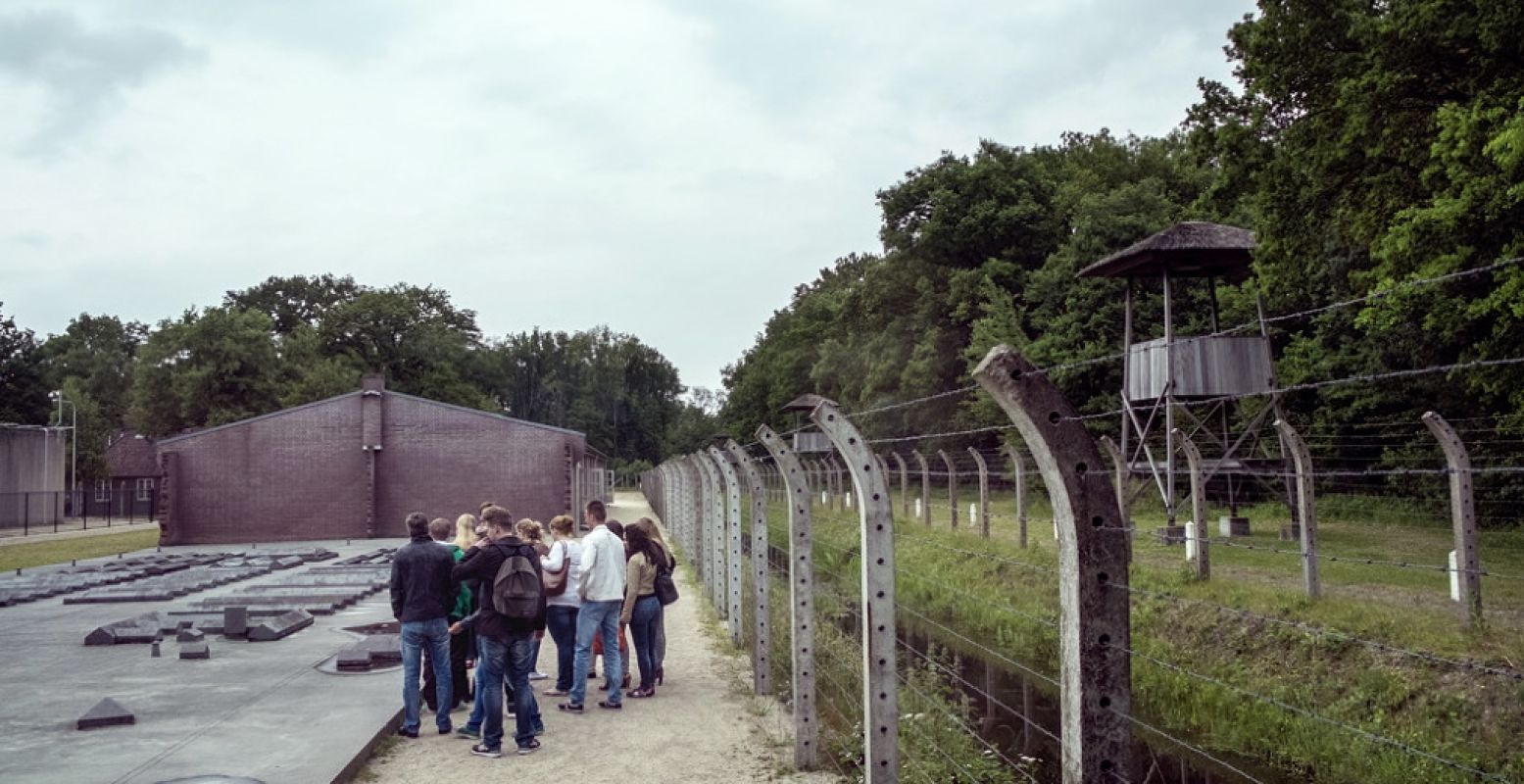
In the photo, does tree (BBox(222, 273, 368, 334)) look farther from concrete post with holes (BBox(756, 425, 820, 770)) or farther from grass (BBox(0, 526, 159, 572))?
concrete post with holes (BBox(756, 425, 820, 770))

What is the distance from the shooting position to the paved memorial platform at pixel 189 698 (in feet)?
25.3

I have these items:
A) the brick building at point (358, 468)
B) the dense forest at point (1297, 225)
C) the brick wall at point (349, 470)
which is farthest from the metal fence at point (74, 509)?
the dense forest at point (1297, 225)

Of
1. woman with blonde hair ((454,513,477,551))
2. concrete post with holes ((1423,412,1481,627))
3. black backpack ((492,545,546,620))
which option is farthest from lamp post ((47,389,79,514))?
concrete post with holes ((1423,412,1481,627))

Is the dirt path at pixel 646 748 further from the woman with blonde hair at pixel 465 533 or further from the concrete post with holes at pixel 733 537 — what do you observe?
the concrete post with holes at pixel 733 537

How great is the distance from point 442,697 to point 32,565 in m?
24.4

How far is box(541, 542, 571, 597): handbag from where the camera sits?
31.5 ft

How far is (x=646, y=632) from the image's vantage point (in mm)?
10344

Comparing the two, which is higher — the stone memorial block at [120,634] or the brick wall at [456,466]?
the brick wall at [456,466]

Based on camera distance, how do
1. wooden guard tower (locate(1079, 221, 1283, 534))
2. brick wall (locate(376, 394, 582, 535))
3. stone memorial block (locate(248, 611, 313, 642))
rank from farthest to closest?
brick wall (locate(376, 394, 582, 535)) < wooden guard tower (locate(1079, 221, 1283, 534)) < stone memorial block (locate(248, 611, 313, 642))

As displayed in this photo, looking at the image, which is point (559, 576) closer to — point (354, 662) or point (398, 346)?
point (354, 662)

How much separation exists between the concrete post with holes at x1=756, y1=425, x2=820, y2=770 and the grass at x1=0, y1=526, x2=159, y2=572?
83.2 ft

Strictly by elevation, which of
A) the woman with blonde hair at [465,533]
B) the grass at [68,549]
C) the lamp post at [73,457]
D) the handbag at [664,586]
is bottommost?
the grass at [68,549]

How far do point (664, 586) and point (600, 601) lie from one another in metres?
0.77

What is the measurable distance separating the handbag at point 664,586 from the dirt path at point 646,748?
0.90 metres
